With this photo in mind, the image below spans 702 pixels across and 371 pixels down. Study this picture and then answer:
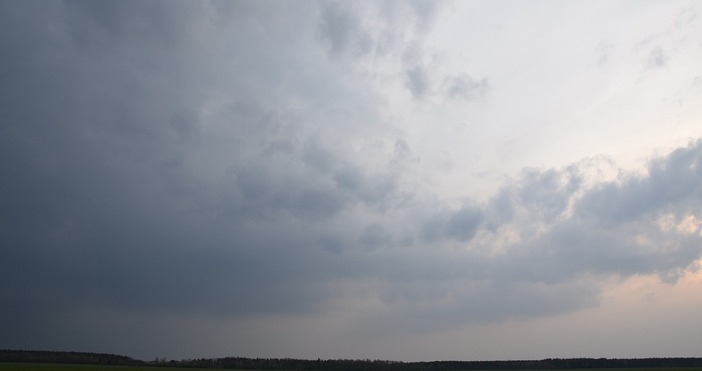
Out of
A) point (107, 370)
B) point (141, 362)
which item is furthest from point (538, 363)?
point (107, 370)

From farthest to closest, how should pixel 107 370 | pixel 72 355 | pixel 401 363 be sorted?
pixel 401 363 < pixel 72 355 < pixel 107 370

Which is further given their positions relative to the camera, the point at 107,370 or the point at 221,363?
the point at 221,363

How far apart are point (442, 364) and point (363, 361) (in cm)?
3667

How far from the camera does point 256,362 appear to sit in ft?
415

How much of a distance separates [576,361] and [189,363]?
107 m

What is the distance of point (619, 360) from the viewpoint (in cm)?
14550

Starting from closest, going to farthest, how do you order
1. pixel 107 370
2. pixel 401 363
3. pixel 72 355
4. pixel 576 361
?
pixel 107 370, pixel 72 355, pixel 401 363, pixel 576 361

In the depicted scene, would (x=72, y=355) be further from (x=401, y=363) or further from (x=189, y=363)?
(x=401, y=363)

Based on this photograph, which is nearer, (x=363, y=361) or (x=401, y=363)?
(x=363, y=361)

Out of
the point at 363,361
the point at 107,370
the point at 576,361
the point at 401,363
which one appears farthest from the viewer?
the point at 576,361

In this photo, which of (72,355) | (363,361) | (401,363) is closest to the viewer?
(72,355)

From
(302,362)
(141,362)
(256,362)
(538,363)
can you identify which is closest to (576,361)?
(538,363)

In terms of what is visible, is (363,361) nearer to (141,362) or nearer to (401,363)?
(401,363)

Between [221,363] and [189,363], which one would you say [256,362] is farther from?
[189,363]
